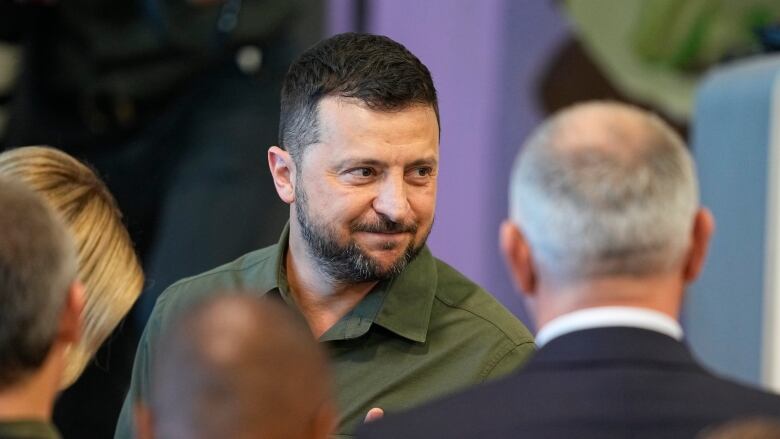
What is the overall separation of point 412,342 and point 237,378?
95 cm

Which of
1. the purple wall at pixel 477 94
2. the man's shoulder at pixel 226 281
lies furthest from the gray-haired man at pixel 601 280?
the purple wall at pixel 477 94

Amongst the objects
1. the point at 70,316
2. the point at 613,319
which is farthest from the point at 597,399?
the point at 70,316

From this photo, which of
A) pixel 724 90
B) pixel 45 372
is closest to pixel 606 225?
pixel 45 372

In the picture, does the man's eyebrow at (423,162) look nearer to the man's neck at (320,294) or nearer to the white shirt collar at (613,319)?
the man's neck at (320,294)

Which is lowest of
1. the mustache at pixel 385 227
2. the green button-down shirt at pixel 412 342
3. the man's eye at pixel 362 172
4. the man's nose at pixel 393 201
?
the green button-down shirt at pixel 412 342

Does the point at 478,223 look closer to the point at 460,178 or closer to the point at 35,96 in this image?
the point at 460,178

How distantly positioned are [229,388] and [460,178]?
11.3 ft

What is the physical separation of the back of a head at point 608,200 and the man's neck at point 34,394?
1.87ft

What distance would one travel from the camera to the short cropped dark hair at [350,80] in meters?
2.45

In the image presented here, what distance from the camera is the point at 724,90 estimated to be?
3.94 m

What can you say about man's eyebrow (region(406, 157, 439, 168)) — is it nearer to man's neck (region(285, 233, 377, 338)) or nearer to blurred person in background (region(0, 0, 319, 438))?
man's neck (region(285, 233, 377, 338))

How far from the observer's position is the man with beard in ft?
7.95

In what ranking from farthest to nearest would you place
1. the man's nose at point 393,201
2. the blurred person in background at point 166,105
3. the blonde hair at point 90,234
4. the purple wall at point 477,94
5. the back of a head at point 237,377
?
the purple wall at point 477,94, the blurred person in background at point 166,105, the blonde hair at point 90,234, the man's nose at point 393,201, the back of a head at point 237,377

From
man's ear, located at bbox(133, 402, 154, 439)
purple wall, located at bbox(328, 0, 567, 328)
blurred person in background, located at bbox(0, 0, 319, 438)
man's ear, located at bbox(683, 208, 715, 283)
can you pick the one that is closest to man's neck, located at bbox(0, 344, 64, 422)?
man's ear, located at bbox(133, 402, 154, 439)
